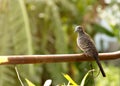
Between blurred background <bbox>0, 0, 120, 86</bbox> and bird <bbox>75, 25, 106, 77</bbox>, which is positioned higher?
bird <bbox>75, 25, 106, 77</bbox>

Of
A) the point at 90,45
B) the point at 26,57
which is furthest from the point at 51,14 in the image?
the point at 26,57

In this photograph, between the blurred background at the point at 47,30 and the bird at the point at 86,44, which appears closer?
the bird at the point at 86,44

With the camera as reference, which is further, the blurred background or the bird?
the blurred background

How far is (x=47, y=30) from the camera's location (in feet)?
12.2

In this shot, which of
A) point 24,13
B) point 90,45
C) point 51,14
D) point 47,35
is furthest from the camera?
point 47,35

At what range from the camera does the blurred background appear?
Answer: 2.91 meters

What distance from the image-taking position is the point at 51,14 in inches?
133

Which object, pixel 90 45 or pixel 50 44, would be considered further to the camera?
pixel 50 44

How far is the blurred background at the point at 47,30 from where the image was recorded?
9.55ft

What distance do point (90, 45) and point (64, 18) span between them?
A: 2.97 metres

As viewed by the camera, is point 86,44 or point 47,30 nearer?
point 86,44

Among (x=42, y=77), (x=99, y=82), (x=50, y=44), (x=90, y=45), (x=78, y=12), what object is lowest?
(x=99, y=82)

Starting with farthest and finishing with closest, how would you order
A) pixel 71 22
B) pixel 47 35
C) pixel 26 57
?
pixel 71 22 < pixel 47 35 < pixel 26 57

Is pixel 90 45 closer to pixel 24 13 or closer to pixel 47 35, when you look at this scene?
pixel 24 13
